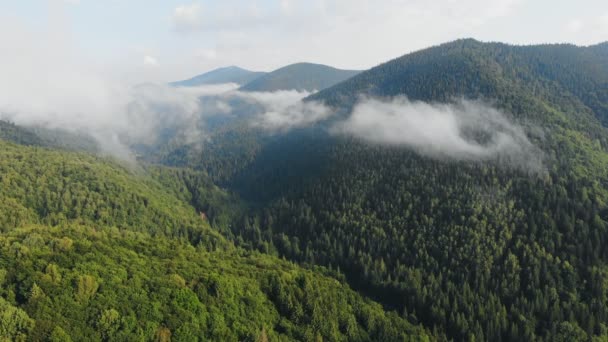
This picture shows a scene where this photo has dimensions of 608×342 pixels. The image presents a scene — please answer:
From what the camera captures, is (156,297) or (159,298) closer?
(156,297)

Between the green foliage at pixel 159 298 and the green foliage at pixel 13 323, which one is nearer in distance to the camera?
the green foliage at pixel 13 323

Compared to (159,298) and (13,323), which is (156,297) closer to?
(159,298)

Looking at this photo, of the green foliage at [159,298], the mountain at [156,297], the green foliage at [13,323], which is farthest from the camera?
the green foliage at [159,298]

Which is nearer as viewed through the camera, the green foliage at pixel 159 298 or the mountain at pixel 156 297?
the mountain at pixel 156 297

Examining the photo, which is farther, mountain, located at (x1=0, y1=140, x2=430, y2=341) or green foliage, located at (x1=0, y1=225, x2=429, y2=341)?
green foliage, located at (x1=0, y1=225, x2=429, y2=341)

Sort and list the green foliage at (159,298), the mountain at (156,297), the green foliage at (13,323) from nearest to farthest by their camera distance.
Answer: the green foliage at (13,323) < the mountain at (156,297) < the green foliage at (159,298)

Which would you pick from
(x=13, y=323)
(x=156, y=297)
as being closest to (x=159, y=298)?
(x=156, y=297)

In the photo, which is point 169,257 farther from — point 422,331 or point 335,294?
point 422,331

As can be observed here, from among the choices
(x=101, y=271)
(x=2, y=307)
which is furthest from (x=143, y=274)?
(x=2, y=307)

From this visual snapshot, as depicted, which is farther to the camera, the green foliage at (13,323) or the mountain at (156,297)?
the mountain at (156,297)

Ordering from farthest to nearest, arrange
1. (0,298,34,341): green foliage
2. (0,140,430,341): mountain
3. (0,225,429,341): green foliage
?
(0,225,429,341): green foliage → (0,140,430,341): mountain → (0,298,34,341): green foliage

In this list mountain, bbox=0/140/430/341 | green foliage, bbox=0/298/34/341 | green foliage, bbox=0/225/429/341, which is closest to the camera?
green foliage, bbox=0/298/34/341
